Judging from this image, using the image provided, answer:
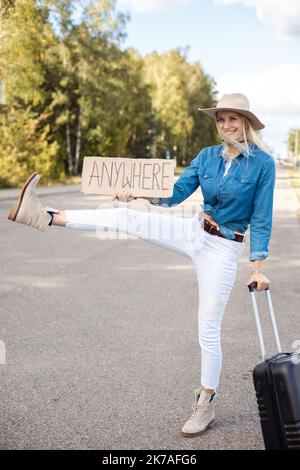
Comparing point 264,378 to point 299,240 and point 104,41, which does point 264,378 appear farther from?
point 104,41

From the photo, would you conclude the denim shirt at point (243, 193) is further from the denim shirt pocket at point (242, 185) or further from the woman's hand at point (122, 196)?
the woman's hand at point (122, 196)

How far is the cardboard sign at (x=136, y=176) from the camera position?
3.60 metres

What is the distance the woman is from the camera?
3438 mm

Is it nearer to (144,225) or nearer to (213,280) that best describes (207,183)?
(144,225)

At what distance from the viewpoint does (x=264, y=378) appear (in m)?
3.09

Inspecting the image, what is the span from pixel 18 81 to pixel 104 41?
1559cm

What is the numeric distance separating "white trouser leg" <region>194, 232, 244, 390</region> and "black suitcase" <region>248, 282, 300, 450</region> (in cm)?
56

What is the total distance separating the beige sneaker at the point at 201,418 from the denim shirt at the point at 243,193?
927 millimetres

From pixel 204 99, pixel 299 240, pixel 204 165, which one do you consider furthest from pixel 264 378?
pixel 204 99


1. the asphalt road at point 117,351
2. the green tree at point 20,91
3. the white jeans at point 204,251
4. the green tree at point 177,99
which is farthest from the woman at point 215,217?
the green tree at point 177,99

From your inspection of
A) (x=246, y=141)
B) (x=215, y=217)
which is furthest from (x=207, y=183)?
(x=246, y=141)

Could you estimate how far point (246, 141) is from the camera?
3.50m

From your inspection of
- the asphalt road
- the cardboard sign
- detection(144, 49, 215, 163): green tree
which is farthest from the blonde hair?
detection(144, 49, 215, 163): green tree
